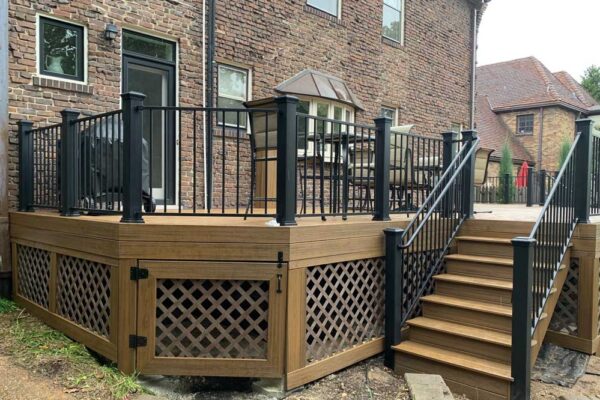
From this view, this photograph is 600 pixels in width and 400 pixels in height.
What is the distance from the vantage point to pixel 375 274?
450 cm

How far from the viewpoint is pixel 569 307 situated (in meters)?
4.97

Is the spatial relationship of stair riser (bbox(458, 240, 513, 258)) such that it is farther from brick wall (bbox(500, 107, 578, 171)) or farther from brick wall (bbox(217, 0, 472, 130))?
brick wall (bbox(500, 107, 578, 171))

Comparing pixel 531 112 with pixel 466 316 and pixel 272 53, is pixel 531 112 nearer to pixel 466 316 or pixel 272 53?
pixel 272 53

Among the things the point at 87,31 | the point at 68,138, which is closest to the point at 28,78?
the point at 87,31

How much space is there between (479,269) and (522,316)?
108 cm

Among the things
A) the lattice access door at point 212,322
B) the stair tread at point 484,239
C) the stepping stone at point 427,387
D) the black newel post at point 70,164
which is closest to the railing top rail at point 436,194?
the stair tread at point 484,239

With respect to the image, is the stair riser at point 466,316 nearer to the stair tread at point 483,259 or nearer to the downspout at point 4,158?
the stair tread at point 483,259

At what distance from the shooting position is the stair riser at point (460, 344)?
3.91 m

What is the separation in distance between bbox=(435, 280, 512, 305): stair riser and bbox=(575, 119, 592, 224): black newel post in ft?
4.20

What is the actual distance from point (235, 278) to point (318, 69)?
5.72m

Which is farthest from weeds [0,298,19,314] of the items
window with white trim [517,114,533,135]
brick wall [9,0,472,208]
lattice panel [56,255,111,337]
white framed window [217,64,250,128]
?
window with white trim [517,114,533,135]

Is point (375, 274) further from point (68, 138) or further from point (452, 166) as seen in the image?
point (68, 138)

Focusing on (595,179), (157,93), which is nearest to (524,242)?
(595,179)

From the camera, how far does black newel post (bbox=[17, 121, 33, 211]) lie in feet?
16.9
